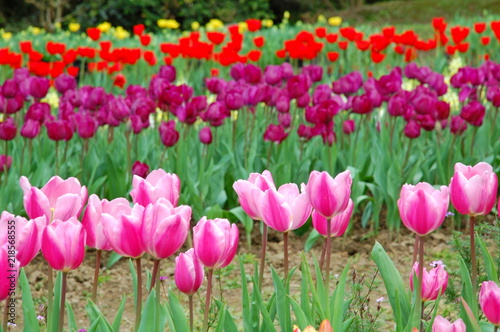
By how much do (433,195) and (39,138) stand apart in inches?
131

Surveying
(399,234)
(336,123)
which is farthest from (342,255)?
(336,123)

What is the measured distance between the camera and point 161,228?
4.47ft

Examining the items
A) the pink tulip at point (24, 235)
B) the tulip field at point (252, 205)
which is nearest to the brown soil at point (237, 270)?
the tulip field at point (252, 205)

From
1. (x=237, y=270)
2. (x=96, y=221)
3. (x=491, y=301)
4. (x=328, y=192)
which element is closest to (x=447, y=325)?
(x=491, y=301)

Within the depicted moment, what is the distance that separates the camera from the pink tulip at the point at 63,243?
1377mm

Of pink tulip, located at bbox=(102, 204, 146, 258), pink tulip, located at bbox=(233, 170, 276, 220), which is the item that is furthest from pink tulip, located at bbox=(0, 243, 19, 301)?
pink tulip, located at bbox=(233, 170, 276, 220)

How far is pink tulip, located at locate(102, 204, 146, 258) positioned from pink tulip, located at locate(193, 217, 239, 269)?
12 cm

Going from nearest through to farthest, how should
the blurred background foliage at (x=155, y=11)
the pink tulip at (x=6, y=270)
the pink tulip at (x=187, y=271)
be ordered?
the pink tulip at (x=6, y=270)
the pink tulip at (x=187, y=271)
the blurred background foliage at (x=155, y=11)

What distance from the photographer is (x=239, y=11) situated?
16.4m

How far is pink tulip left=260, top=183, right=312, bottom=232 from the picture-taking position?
1.58m

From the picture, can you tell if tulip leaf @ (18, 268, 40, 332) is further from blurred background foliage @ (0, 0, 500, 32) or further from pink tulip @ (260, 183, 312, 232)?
blurred background foliage @ (0, 0, 500, 32)

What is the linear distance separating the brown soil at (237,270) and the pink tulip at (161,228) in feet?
5.49

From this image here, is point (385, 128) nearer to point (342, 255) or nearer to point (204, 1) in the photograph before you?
point (342, 255)

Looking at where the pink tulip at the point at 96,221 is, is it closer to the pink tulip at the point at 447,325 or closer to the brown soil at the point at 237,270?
the pink tulip at the point at 447,325
